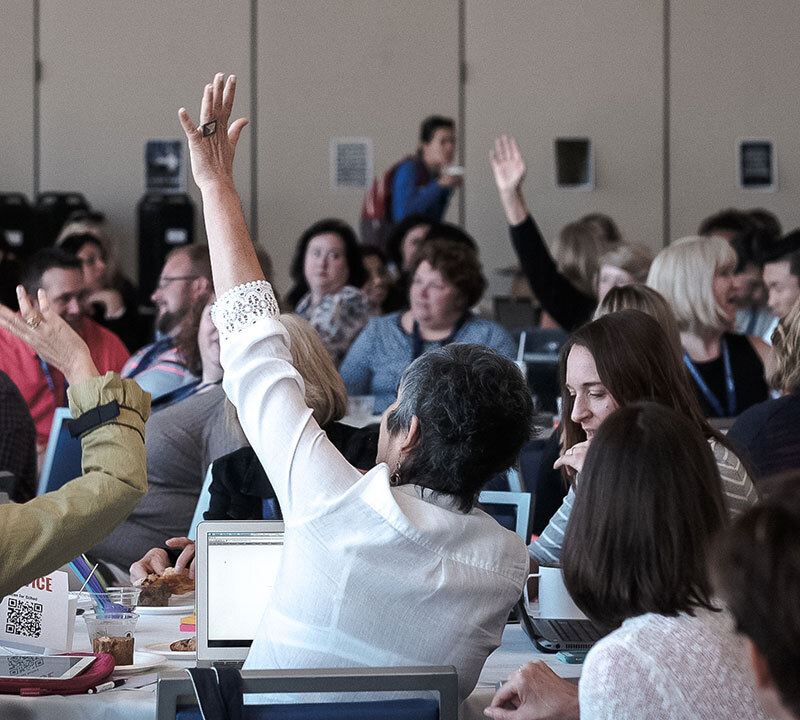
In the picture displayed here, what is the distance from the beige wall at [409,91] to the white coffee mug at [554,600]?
7.25m

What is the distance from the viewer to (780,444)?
307 centimetres

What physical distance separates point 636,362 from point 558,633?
66 centimetres

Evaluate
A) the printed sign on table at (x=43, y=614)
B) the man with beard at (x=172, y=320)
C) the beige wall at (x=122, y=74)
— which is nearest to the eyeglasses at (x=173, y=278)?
the man with beard at (x=172, y=320)

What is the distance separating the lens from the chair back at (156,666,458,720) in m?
1.64

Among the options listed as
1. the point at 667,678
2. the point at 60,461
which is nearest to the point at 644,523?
the point at 667,678

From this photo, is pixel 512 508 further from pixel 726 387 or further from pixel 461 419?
pixel 726 387

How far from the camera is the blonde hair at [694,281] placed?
4.52 metres

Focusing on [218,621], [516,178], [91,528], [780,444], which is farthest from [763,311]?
[91,528]

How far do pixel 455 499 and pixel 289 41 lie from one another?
794cm

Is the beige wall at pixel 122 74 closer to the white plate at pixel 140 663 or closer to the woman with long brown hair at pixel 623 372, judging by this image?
the woman with long brown hair at pixel 623 372

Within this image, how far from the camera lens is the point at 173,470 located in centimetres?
374

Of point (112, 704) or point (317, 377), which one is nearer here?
point (112, 704)

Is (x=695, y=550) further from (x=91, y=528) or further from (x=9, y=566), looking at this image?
(x=9, y=566)

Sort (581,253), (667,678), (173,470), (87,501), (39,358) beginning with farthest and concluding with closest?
(581,253)
(39,358)
(173,470)
(87,501)
(667,678)
